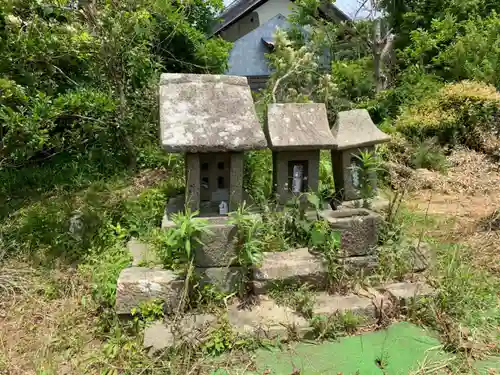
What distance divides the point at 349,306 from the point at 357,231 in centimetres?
72

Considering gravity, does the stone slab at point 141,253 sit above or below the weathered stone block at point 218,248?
below

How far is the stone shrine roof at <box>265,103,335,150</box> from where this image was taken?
4.00 metres

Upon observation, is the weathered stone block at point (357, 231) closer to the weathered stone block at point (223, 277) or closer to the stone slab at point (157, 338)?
the weathered stone block at point (223, 277)

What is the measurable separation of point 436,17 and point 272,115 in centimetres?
928

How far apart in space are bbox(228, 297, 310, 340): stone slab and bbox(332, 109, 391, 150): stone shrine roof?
5.84 ft

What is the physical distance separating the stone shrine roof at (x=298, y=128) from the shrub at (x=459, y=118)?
4516 mm

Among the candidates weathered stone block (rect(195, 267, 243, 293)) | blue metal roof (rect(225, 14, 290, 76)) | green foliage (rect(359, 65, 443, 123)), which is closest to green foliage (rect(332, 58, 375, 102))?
green foliage (rect(359, 65, 443, 123))

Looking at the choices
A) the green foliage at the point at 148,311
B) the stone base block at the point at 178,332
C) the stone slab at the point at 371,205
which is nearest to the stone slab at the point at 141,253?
the green foliage at the point at 148,311

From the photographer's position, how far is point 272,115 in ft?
13.8

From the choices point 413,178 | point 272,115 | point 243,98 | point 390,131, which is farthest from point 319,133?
point 390,131

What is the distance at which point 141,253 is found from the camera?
4.13 m

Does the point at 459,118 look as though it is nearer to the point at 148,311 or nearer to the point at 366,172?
the point at 366,172

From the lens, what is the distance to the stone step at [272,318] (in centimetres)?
331

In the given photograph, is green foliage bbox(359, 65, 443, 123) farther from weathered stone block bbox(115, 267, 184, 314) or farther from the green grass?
weathered stone block bbox(115, 267, 184, 314)
